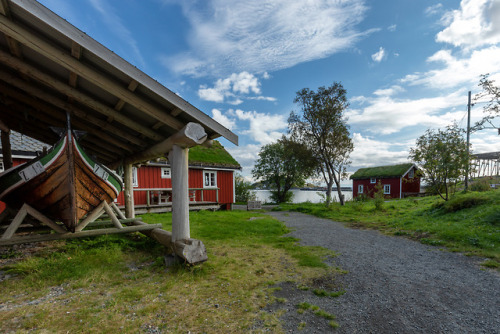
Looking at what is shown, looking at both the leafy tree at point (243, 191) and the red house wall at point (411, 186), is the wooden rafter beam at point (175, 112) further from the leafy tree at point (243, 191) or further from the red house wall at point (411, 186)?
the red house wall at point (411, 186)

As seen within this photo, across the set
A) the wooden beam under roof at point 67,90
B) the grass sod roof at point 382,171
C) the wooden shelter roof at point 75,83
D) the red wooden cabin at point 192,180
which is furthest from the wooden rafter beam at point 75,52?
the grass sod roof at point 382,171

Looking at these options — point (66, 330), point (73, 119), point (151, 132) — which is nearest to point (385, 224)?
point (151, 132)

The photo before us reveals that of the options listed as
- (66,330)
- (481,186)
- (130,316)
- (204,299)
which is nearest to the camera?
(66,330)

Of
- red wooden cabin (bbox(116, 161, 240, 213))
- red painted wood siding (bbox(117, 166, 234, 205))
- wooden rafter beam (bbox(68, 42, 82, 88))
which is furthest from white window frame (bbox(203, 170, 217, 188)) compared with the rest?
wooden rafter beam (bbox(68, 42, 82, 88))

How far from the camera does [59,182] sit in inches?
177

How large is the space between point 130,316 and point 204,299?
102 cm

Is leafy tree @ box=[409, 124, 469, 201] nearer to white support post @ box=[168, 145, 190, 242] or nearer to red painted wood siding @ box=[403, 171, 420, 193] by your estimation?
white support post @ box=[168, 145, 190, 242]

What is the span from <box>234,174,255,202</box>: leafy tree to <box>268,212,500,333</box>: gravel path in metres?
25.1

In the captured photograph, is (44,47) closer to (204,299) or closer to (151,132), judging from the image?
(151,132)

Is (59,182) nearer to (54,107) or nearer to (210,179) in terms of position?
(54,107)

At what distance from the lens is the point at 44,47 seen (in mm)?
3537

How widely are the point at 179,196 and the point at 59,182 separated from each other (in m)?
2.41

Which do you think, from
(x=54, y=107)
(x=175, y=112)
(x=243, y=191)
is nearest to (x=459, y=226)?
(x=175, y=112)

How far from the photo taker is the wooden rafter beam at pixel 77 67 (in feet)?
10.9
